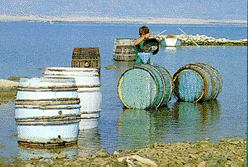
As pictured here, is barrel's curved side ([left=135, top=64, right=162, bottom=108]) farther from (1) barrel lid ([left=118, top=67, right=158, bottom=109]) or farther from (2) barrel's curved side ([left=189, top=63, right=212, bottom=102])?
(2) barrel's curved side ([left=189, top=63, right=212, bottom=102])

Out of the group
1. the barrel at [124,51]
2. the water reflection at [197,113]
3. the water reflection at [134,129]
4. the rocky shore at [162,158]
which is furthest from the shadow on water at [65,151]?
the barrel at [124,51]

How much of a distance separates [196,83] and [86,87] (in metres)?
4.92

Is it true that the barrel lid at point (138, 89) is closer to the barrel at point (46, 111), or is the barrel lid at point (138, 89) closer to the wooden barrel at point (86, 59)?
the wooden barrel at point (86, 59)

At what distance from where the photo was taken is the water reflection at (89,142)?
8602mm

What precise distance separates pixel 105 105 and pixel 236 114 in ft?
11.5

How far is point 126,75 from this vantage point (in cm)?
1288

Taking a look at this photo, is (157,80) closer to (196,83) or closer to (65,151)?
(196,83)

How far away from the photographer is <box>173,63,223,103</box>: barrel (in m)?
13.9

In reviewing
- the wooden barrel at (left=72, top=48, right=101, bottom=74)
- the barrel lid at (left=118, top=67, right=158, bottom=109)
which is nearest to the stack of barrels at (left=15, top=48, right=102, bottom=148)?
the barrel lid at (left=118, top=67, right=158, bottom=109)

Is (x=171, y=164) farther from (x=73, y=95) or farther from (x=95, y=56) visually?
(x=95, y=56)

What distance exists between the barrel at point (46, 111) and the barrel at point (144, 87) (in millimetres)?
4309

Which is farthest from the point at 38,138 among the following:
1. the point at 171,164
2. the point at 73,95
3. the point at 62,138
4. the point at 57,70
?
the point at 171,164

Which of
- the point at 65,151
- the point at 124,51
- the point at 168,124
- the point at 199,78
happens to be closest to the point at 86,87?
the point at 65,151

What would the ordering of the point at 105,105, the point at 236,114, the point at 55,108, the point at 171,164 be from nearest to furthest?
1. the point at 171,164
2. the point at 55,108
3. the point at 236,114
4. the point at 105,105
